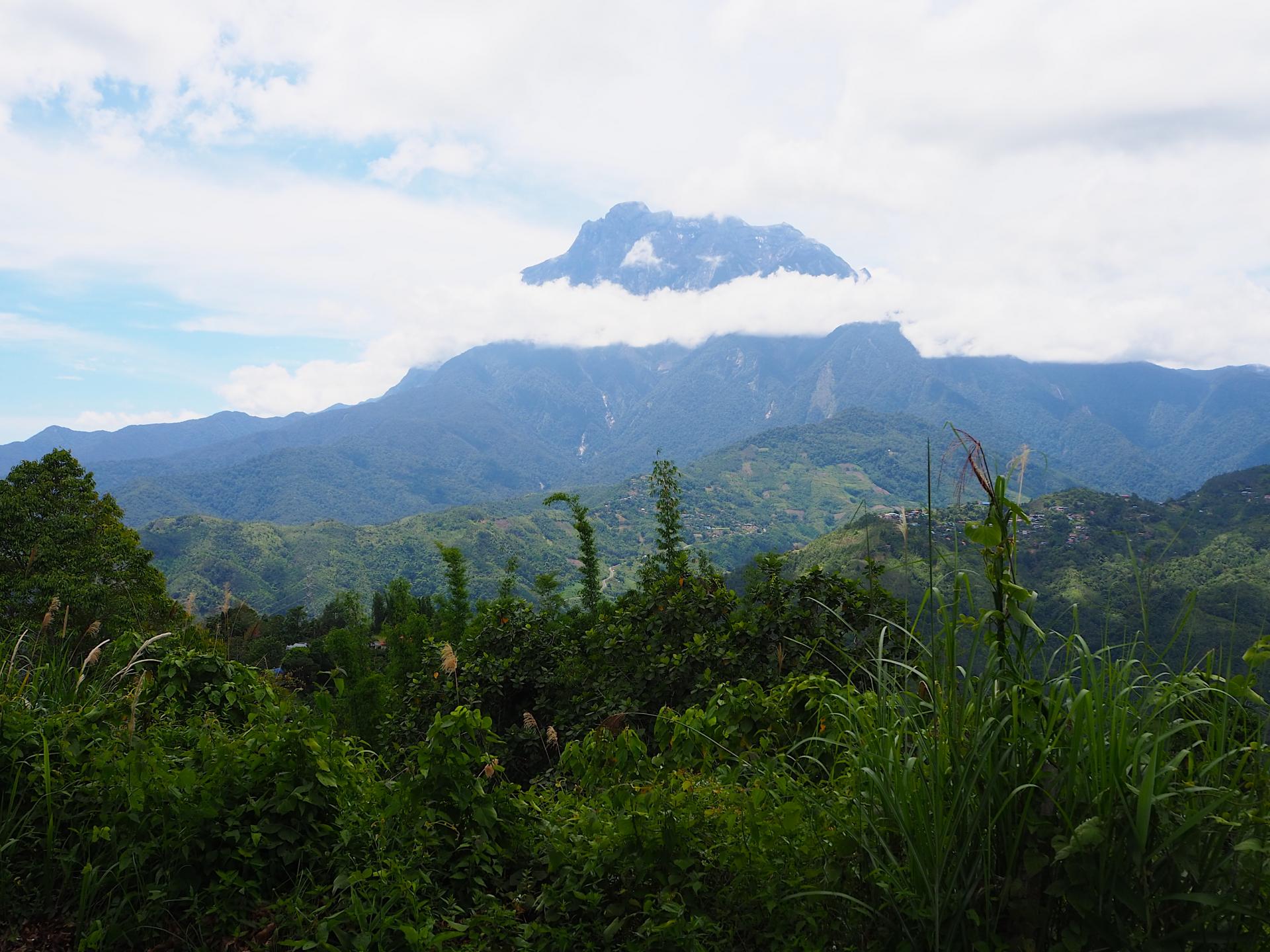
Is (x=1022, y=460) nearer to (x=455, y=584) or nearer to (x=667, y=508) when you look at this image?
(x=667, y=508)

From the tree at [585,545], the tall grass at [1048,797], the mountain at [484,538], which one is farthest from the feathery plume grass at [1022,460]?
the mountain at [484,538]

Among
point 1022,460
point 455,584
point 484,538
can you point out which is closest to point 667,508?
point 455,584

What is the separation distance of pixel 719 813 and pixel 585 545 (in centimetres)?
1018

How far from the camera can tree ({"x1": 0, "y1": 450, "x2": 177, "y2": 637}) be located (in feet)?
58.1

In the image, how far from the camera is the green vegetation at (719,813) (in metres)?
1.93

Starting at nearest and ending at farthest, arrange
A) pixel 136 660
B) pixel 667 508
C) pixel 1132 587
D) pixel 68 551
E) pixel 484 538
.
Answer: pixel 1132 587
pixel 136 660
pixel 667 508
pixel 68 551
pixel 484 538

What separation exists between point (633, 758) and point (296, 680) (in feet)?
12.3

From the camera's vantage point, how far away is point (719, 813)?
8.78 feet

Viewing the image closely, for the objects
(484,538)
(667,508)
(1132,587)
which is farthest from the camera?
(484,538)

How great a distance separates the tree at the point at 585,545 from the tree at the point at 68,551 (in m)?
10.6

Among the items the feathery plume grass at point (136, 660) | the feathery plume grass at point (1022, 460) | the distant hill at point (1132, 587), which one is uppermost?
the feathery plume grass at point (1022, 460)

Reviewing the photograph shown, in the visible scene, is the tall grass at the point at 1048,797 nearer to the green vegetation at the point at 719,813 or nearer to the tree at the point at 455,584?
the green vegetation at the point at 719,813

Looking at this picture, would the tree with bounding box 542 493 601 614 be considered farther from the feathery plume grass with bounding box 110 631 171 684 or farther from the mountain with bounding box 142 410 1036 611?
the mountain with bounding box 142 410 1036 611

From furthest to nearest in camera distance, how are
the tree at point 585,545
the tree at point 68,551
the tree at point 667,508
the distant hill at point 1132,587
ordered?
the tree at point 68,551, the tree at point 667,508, the tree at point 585,545, the distant hill at point 1132,587
